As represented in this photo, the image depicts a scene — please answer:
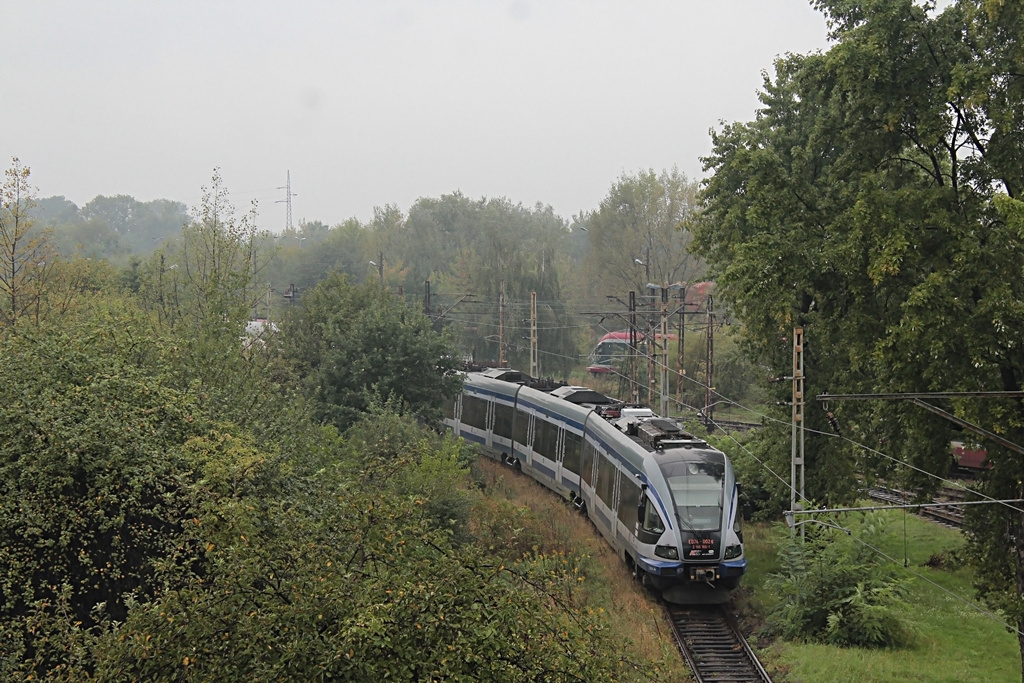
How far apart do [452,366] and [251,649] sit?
889 inches

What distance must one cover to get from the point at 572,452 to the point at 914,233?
10.9m

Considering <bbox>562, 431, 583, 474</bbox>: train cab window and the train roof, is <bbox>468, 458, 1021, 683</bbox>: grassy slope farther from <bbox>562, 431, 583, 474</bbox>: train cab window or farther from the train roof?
the train roof

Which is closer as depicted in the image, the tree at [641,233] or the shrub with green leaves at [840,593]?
the shrub with green leaves at [840,593]

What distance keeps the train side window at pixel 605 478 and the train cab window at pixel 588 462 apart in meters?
0.57

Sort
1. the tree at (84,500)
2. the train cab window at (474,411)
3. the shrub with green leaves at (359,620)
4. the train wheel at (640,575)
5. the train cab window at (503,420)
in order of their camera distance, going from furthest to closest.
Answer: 1. the train cab window at (474,411)
2. the train cab window at (503,420)
3. the train wheel at (640,575)
4. the tree at (84,500)
5. the shrub with green leaves at (359,620)

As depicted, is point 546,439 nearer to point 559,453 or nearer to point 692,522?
point 559,453

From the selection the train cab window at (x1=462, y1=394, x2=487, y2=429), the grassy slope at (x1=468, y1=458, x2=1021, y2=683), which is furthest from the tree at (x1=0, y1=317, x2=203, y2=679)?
the train cab window at (x1=462, y1=394, x2=487, y2=429)

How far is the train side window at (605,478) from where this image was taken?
790 inches

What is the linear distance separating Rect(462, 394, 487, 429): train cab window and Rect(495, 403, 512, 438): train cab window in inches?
41.2

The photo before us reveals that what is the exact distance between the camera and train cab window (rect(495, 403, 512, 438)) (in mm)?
29547

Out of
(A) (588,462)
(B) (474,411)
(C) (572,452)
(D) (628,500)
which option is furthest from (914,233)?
(B) (474,411)

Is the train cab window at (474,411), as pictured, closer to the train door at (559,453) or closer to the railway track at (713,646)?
the train door at (559,453)

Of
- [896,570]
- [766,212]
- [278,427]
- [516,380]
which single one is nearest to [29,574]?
[278,427]

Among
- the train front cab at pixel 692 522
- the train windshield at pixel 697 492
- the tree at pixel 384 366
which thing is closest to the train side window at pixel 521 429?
the tree at pixel 384 366
